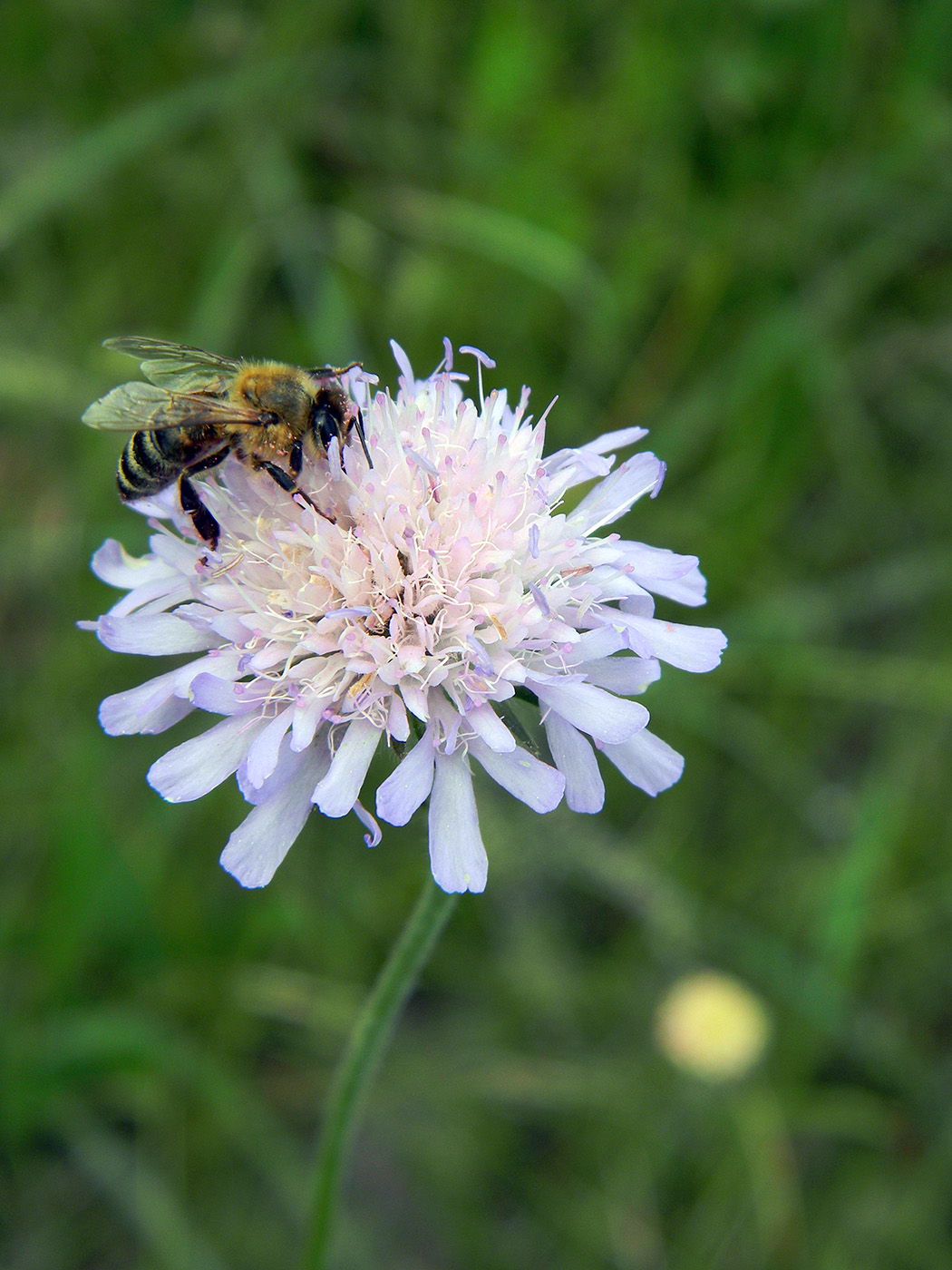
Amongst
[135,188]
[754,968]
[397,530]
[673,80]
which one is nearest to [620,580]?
[397,530]

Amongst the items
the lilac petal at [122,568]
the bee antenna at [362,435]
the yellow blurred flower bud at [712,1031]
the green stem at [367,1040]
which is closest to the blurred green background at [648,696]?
the yellow blurred flower bud at [712,1031]

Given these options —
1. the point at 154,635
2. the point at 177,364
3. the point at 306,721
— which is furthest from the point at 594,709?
the point at 177,364

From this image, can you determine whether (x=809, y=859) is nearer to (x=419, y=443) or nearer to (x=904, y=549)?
(x=904, y=549)

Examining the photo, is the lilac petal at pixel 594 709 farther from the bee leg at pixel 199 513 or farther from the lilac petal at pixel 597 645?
the bee leg at pixel 199 513

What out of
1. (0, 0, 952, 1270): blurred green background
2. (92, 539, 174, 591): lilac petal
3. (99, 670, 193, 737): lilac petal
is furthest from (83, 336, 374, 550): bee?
(0, 0, 952, 1270): blurred green background

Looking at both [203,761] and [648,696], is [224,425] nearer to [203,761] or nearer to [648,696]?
[203,761]

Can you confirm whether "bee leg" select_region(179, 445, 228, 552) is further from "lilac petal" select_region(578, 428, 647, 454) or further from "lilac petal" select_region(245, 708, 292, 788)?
"lilac petal" select_region(578, 428, 647, 454)
